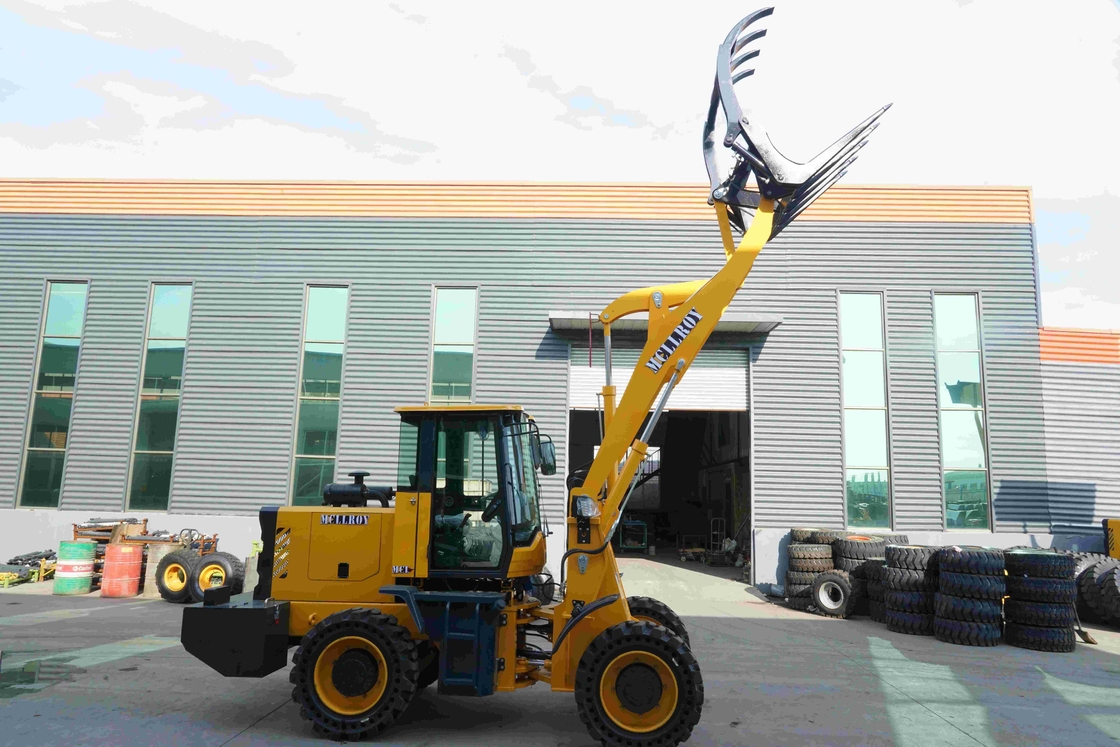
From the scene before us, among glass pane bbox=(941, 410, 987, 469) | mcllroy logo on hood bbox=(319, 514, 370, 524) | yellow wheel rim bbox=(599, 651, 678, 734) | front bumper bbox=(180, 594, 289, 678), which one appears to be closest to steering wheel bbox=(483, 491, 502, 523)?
mcllroy logo on hood bbox=(319, 514, 370, 524)

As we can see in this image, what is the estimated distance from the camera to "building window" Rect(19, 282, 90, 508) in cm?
1731

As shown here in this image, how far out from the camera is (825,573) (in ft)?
46.0

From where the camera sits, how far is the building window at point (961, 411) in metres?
16.4

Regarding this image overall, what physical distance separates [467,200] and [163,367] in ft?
27.4

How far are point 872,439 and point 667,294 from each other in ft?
37.6

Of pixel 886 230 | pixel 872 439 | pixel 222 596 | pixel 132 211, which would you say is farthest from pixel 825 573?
pixel 132 211

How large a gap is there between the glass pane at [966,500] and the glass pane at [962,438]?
232mm

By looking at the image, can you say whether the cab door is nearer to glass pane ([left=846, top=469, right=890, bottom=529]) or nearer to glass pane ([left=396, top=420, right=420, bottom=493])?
glass pane ([left=396, top=420, right=420, bottom=493])

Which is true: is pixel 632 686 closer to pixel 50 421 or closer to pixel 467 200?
pixel 467 200

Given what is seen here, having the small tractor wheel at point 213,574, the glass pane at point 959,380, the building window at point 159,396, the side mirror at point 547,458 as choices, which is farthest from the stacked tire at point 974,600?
the building window at point 159,396

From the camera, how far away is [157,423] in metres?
17.4

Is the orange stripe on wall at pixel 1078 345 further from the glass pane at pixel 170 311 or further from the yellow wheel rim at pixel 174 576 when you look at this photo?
the glass pane at pixel 170 311

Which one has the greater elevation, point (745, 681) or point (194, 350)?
point (194, 350)

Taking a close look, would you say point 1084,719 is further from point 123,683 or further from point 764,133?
point 123,683
